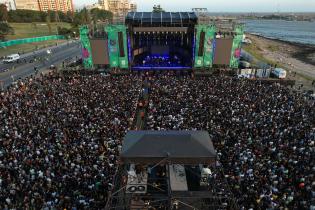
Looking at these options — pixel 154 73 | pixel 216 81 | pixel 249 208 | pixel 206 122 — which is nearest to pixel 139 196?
pixel 249 208

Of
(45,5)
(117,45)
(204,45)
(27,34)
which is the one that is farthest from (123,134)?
(45,5)

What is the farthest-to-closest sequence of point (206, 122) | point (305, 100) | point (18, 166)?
point (305, 100) < point (206, 122) < point (18, 166)

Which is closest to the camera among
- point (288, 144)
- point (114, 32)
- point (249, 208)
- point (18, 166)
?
point (249, 208)

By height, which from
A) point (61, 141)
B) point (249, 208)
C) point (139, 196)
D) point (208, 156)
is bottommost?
point (249, 208)

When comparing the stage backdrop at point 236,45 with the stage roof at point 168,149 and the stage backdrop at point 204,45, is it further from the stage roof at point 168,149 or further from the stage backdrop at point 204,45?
the stage roof at point 168,149

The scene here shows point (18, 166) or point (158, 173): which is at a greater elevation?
point (158, 173)

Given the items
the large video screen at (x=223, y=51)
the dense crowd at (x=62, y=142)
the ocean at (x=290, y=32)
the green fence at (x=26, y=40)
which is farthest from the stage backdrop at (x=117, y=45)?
the ocean at (x=290, y=32)

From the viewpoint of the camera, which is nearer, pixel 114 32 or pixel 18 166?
pixel 18 166

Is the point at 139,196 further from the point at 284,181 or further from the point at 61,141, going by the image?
the point at 61,141
